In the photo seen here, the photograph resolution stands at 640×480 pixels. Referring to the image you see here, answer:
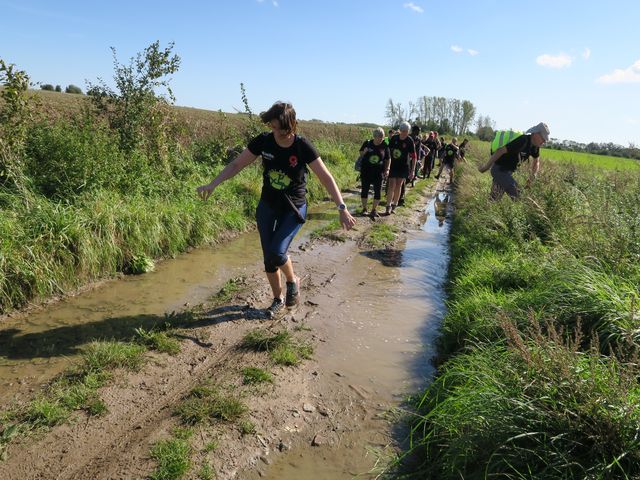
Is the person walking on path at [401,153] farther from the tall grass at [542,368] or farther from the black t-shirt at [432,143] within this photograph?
the black t-shirt at [432,143]

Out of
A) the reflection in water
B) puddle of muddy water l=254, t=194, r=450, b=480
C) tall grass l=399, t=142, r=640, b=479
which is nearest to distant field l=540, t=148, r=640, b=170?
the reflection in water

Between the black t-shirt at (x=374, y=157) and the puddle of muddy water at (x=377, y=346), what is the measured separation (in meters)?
2.63

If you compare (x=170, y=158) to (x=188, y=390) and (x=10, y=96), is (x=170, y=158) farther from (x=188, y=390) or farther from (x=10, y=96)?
(x=188, y=390)

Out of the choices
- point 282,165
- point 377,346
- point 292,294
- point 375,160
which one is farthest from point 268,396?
point 375,160

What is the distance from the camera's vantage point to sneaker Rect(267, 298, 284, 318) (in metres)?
4.98

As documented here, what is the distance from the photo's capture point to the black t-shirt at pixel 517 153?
8.02 m

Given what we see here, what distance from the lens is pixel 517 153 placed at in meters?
Result: 8.15

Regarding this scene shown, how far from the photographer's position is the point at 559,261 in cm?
507

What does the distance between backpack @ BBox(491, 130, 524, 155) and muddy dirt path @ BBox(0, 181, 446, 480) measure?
4115 millimetres

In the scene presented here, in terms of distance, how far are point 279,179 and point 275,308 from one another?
1.49m

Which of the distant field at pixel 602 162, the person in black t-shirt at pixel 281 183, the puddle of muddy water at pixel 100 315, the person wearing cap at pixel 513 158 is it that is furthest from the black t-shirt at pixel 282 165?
the distant field at pixel 602 162

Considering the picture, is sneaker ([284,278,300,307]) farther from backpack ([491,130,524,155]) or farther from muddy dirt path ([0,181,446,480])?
backpack ([491,130,524,155])

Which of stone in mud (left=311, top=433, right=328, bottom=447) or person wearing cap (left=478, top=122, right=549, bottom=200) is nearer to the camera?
stone in mud (left=311, top=433, right=328, bottom=447)

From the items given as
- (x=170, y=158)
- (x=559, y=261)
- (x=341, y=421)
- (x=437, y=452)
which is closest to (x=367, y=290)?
(x=559, y=261)
